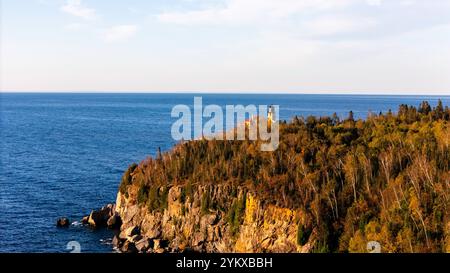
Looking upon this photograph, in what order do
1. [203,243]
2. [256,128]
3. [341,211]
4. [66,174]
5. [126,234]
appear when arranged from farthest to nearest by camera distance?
[66,174] → [256,128] → [126,234] → [203,243] → [341,211]

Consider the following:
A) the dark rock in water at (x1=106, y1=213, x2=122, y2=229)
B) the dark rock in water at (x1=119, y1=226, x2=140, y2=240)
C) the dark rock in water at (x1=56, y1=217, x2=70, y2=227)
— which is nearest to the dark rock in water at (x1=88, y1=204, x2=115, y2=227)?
the dark rock in water at (x1=106, y1=213, x2=122, y2=229)

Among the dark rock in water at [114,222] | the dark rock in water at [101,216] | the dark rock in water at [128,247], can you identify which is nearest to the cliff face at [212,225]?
the dark rock in water at [128,247]

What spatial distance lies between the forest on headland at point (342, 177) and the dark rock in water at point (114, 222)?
5091 millimetres

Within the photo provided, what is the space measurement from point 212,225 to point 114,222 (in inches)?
Result: 810

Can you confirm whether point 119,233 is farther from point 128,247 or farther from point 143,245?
point 143,245

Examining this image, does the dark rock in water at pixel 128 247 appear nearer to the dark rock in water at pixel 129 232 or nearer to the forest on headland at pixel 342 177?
the dark rock in water at pixel 129 232

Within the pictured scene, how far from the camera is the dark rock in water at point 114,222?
81.1 metres

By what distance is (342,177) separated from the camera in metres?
70.7

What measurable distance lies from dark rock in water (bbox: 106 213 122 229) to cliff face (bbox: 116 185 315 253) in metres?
1.97

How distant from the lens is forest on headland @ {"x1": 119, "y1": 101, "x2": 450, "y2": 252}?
57.5 metres

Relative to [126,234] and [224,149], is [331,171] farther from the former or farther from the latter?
[126,234]

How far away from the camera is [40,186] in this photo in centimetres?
10019

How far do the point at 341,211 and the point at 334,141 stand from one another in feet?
68.4
